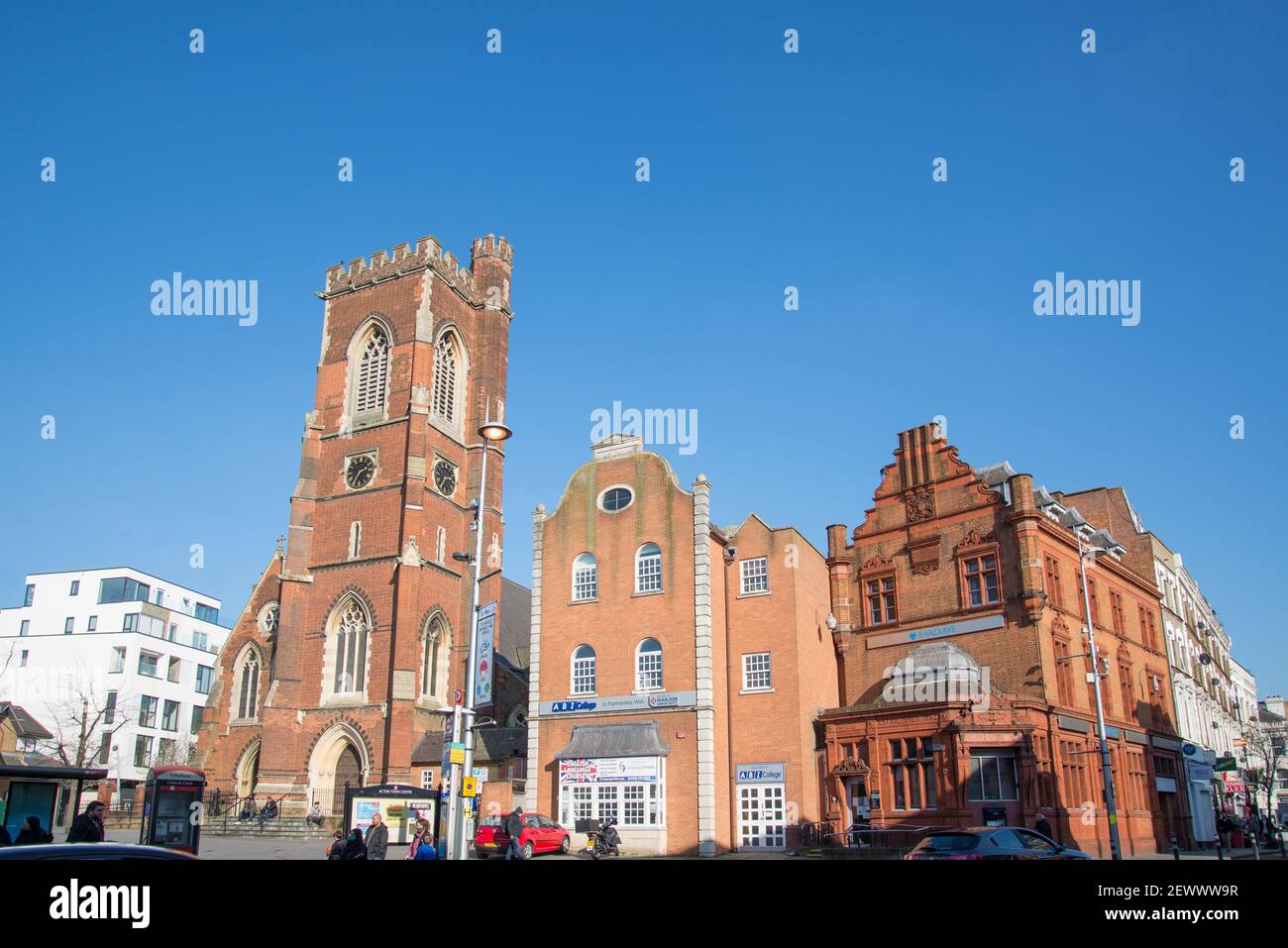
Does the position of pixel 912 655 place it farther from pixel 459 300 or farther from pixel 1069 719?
pixel 459 300

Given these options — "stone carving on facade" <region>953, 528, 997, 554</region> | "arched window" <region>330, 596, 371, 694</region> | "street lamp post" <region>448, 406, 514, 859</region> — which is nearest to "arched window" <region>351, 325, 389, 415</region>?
"arched window" <region>330, 596, 371, 694</region>

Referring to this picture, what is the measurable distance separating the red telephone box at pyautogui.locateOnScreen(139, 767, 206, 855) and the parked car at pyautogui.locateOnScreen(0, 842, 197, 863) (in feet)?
69.1

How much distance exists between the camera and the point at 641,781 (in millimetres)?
34188

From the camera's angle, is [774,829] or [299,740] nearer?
[774,829]

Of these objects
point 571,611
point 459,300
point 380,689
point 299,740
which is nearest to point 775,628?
point 571,611

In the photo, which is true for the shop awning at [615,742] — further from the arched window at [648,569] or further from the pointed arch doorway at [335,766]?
the pointed arch doorway at [335,766]

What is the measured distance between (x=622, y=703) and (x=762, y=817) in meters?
6.58

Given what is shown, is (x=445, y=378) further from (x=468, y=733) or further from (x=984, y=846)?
(x=984, y=846)

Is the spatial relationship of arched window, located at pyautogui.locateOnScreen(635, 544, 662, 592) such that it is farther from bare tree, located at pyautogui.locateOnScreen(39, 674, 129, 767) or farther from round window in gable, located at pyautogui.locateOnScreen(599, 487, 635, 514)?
bare tree, located at pyautogui.locateOnScreen(39, 674, 129, 767)

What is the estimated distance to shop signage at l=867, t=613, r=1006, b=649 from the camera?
118 ft

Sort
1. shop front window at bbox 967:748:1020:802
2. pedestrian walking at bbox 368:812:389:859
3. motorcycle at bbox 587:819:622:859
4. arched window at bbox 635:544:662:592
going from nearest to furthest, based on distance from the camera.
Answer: pedestrian walking at bbox 368:812:389:859, motorcycle at bbox 587:819:622:859, shop front window at bbox 967:748:1020:802, arched window at bbox 635:544:662:592

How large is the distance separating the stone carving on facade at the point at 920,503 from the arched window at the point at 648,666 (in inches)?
477

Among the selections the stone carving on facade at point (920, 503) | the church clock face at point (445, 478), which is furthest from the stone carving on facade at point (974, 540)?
the church clock face at point (445, 478)
